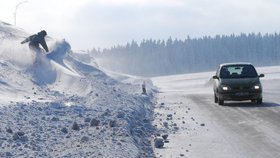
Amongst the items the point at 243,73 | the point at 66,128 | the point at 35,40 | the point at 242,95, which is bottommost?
the point at 242,95

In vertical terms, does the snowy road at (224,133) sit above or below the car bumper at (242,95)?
above

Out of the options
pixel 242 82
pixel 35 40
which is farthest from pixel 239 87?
pixel 35 40

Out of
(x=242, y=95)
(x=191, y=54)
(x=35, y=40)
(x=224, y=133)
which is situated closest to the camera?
(x=224, y=133)

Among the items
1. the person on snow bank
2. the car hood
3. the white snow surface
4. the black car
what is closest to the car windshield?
the black car

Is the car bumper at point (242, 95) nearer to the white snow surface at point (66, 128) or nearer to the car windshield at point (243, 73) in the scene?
the car windshield at point (243, 73)

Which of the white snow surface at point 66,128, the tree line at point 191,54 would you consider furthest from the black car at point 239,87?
the tree line at point 191,54

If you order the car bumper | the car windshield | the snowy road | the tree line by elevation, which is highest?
the car windshield

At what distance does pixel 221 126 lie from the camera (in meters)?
14.0

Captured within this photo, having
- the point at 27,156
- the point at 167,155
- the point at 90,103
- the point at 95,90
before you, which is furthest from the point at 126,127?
the point at 95,90

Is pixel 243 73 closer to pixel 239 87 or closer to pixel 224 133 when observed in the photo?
pixel 239 87

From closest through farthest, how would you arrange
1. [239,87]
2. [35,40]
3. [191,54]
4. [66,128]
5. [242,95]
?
[66,128], [242,95], [239,87], [35,40], [191,54]

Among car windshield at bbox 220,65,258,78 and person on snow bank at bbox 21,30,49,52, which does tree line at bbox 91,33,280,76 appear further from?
car windshield at bbox 220,65,258,78

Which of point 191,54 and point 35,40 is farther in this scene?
point 191,54

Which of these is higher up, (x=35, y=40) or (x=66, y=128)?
(x=35, y=40)
